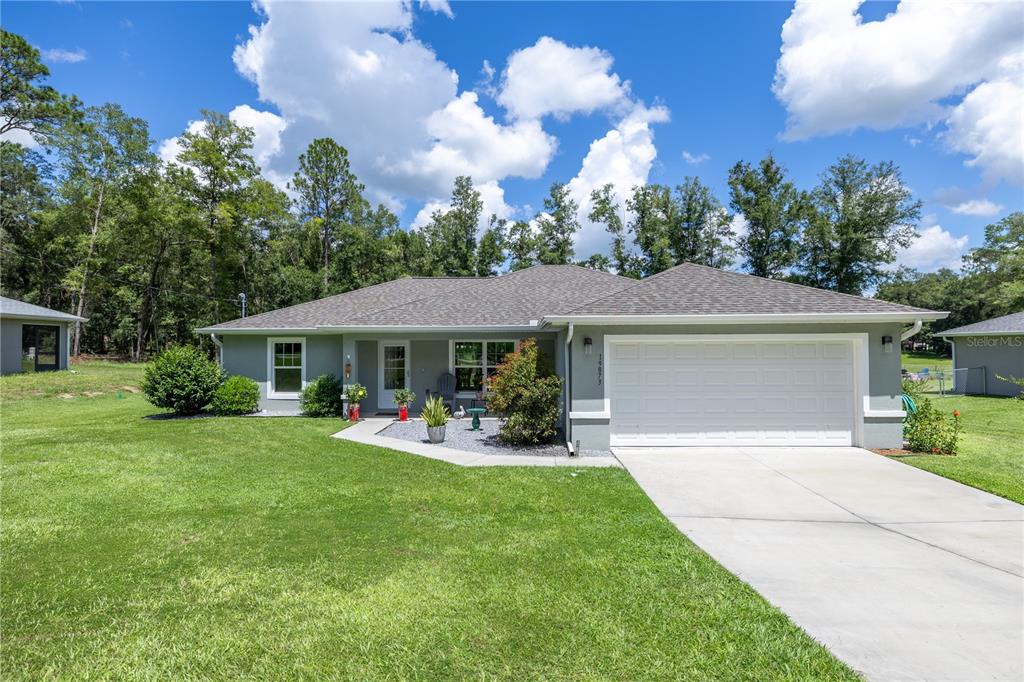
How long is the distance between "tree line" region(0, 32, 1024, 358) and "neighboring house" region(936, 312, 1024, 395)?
1329 cm

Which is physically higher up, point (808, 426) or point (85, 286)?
point (85, 286)

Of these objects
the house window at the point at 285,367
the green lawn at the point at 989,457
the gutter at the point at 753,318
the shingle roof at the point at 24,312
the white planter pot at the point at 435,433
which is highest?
the shingle roof at the point at 24,312

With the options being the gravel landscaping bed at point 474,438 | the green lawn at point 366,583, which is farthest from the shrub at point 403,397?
the green lawn at point 366,583

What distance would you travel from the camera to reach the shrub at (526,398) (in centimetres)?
962

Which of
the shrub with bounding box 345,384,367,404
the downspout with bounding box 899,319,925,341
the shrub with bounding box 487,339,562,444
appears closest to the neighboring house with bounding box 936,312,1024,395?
the downspout with bounding box 899,319,925,341

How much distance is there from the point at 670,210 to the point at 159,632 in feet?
113

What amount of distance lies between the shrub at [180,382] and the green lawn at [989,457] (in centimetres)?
1660

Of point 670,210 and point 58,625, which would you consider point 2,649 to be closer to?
point 58,625

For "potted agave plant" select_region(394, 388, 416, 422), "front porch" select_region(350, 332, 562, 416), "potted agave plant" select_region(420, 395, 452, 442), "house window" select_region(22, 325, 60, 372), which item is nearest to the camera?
"potted agave plant" select_region(420, 395, 452, 442)

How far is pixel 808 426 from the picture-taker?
367 inches

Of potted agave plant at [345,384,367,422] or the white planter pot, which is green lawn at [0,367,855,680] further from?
potted agave plant at [345,384,367,422]

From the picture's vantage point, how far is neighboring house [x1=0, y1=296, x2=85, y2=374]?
64.8ft

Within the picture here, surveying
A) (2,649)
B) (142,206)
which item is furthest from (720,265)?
(142,206)

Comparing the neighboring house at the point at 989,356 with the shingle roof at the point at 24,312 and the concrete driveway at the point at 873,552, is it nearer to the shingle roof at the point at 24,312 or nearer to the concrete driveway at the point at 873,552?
the concrete driveway at the point at 873,552
